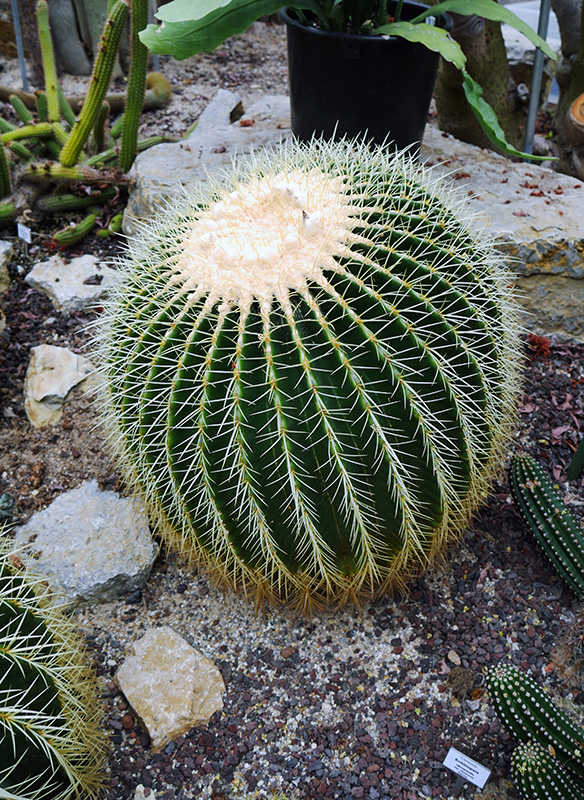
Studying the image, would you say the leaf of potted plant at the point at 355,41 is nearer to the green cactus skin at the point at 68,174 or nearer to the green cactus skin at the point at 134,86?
the green cactus skin at the point at 134,86

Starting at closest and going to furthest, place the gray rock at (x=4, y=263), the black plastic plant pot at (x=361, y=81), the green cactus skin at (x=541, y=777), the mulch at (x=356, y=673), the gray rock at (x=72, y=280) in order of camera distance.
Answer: the green cactus skin at (x=541, y=777)
the mulch at (x=356, y=673)
the black plastic plant pot at (x=361, y=81)
the gray rock at (x=72, y=280)
the gray rock at (x=4, y=263)

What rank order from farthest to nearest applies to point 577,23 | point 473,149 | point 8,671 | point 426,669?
point 577,23 → point 473,149 → point 426,669 → point 8,671

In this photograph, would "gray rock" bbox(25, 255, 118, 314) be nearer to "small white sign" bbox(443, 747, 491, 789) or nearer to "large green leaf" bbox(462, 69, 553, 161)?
"large green leaf" bbox(462, 69, 553, 161)

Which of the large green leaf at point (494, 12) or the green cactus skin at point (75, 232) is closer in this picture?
the large green leaf at point (494, 12)

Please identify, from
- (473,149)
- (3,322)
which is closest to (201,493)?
(3,322)

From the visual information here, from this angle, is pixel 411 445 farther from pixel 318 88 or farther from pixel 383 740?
pixel 318 88

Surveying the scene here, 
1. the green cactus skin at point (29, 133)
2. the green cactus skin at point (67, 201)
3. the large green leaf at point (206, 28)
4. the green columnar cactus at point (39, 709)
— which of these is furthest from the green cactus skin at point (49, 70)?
the green columnar cactus at point (39, 709)
